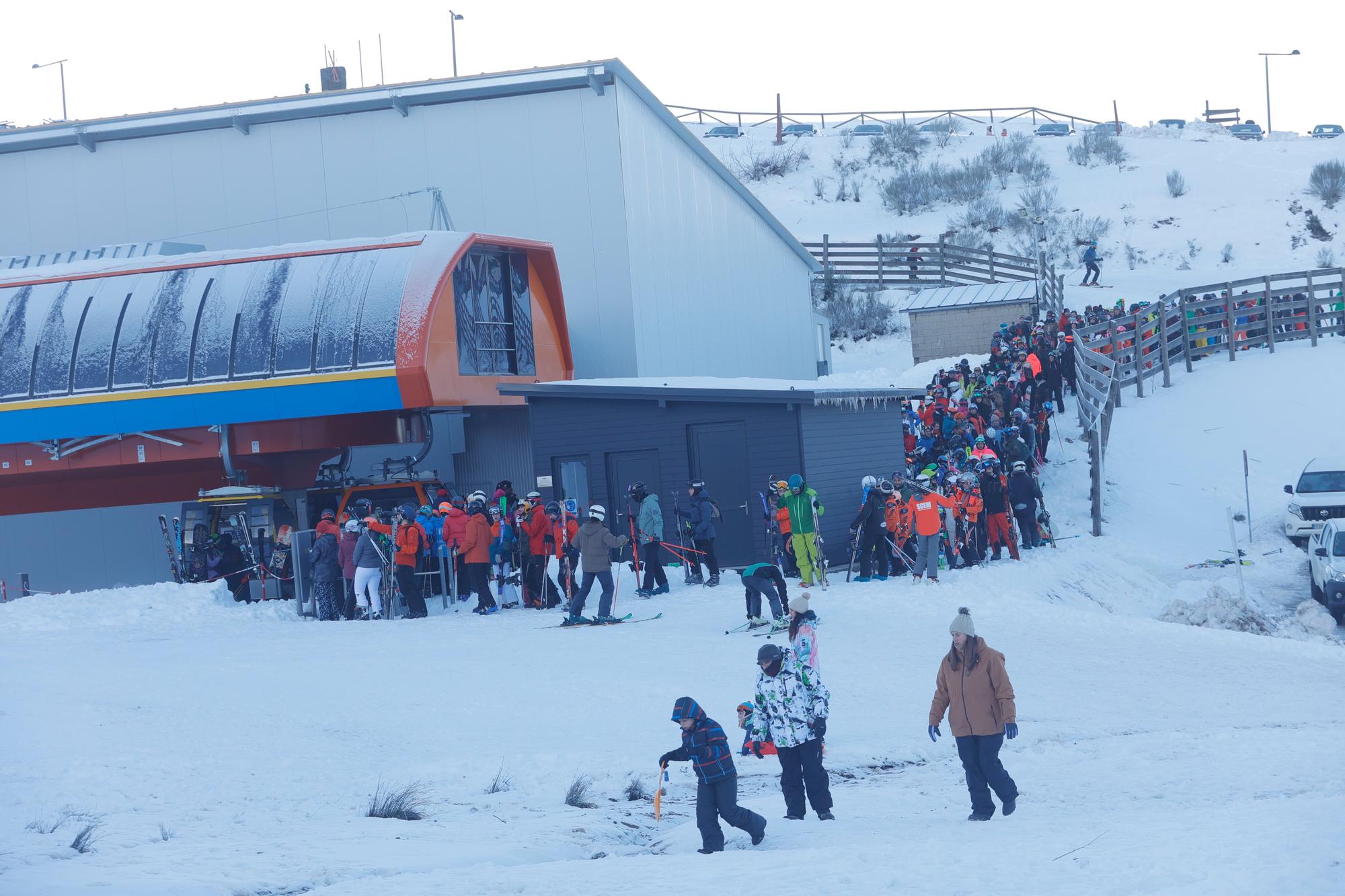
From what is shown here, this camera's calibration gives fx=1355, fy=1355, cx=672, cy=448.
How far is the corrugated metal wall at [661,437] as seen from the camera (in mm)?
19969

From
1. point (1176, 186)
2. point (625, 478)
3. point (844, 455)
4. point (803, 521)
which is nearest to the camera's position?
point (803, 521)

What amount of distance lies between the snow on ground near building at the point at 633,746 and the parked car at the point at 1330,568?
1.78ft

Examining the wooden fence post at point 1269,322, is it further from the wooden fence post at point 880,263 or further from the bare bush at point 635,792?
the bare bush at point 635,792

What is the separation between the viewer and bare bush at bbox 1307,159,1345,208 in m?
55.2

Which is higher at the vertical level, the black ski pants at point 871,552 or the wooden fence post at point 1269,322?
the wooden fence post at point 1269,322

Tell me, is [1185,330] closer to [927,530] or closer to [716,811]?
[927,530]

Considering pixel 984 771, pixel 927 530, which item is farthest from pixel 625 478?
pixel 984 771

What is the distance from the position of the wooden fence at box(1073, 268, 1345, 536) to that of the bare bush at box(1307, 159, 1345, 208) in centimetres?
2662

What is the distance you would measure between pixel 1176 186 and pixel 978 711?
55.2 meters

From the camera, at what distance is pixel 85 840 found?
782cm

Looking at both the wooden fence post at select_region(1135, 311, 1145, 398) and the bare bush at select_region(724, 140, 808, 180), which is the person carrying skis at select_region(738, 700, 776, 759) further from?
the bare bush at select_region(724, 140, 808, 180)

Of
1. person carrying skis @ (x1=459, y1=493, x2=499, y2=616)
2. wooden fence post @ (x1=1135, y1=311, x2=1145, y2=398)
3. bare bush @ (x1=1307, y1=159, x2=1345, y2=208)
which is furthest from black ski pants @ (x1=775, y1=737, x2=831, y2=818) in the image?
bare bush @ (x1=1307, y1=159, x2=1345, y2=208)

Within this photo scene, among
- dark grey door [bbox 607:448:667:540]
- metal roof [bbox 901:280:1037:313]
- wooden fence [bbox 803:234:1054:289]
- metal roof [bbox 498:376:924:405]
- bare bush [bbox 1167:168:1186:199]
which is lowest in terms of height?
dark grey door [bbox 607:448:667:540]

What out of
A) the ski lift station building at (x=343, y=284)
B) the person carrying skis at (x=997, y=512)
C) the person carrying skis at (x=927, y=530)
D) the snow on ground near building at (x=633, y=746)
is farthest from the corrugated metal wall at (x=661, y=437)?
the person carrying skis at (x=997, y=512)
